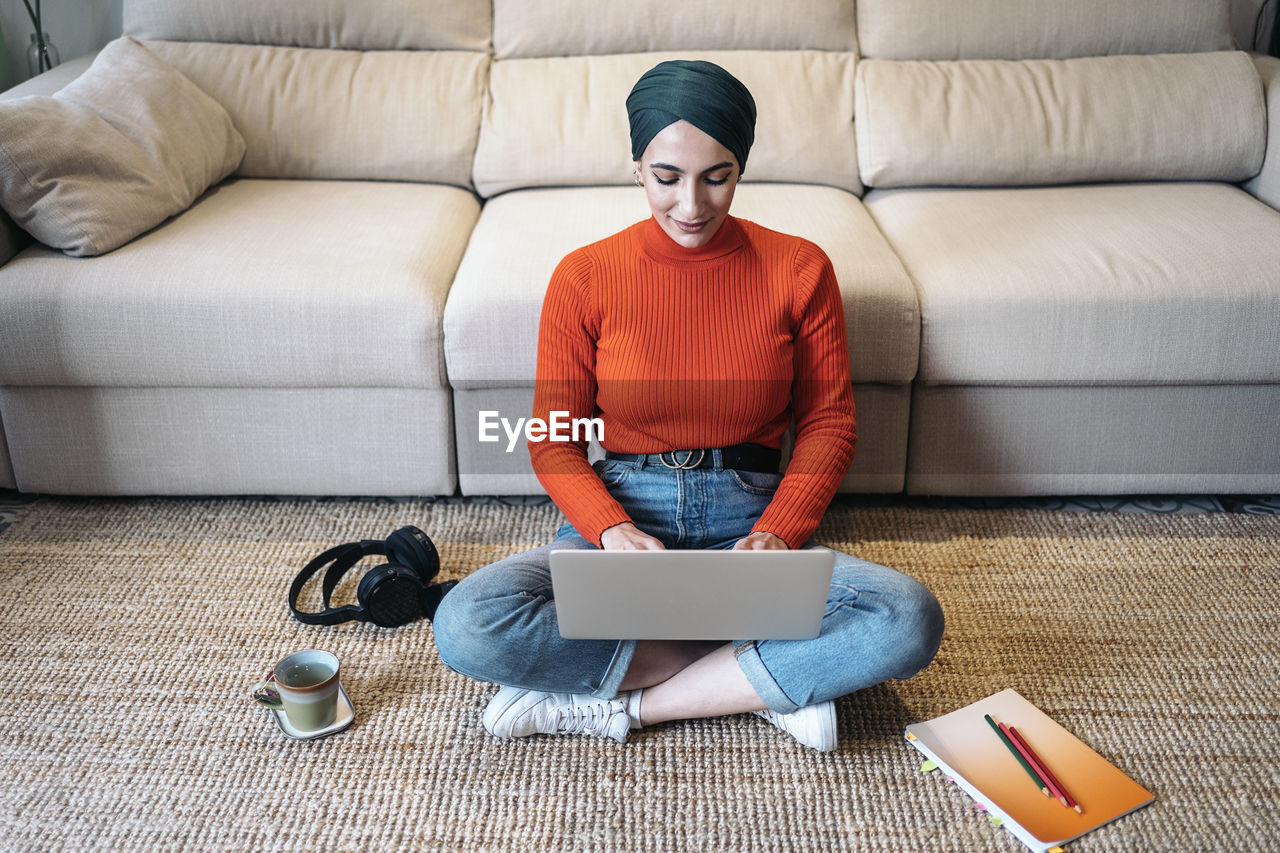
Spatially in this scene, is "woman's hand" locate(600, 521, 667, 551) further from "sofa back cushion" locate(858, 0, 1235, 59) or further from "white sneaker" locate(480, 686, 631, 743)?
"sofa back cushion" locate(858, 0, 1235, 59)

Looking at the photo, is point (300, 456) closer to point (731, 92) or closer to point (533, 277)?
point (533, 277)

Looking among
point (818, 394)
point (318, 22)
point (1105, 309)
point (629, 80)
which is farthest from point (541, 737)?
point (318, 22)

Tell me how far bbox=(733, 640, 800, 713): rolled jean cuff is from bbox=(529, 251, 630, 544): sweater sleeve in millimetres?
295

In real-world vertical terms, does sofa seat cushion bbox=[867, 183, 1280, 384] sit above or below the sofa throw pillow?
below

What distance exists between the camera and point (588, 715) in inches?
58.3

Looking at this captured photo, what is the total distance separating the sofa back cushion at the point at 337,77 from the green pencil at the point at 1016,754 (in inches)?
60.9

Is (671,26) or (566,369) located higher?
(671,26)

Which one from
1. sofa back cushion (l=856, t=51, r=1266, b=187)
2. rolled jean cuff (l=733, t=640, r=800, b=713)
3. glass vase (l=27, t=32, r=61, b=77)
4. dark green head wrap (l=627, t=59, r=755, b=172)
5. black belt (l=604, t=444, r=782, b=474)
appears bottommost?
rolled jean cuff (l=733, t=640, r=800, b=713)

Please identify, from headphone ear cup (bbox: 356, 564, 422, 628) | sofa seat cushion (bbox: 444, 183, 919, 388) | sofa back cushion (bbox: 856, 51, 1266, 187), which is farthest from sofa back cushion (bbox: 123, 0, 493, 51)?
headphone ear cup (bbox: 356, 564, 422, 628)

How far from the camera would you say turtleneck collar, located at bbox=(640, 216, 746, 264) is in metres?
1.53

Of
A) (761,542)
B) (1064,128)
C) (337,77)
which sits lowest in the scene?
(761,542)

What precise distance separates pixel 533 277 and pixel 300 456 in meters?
0.53

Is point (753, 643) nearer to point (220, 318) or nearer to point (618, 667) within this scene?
point (618, 667)

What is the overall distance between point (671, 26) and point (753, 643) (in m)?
1.52
